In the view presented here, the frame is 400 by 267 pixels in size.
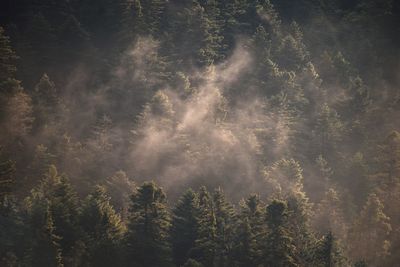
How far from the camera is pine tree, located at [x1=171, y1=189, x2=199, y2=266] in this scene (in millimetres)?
43475

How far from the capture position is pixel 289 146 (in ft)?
238

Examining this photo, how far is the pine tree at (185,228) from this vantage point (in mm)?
43475

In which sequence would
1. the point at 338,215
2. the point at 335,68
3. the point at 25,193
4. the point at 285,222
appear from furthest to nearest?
the point at 335,68, the point at 338,215, the point at 25,193, the point at 285,222

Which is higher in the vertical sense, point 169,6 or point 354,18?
point 354,18

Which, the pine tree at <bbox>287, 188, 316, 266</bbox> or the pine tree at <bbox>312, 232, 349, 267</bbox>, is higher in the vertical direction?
the pine tree at <bbox>287, 188, 316, 266</bbox>

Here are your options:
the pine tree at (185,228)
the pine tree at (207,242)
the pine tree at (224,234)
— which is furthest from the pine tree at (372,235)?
the pine tree at (185,228)

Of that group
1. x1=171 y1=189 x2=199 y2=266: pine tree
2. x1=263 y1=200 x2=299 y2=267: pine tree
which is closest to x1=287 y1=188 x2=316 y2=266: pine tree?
x1=263 y1=200 x2=299 y2=267: pine tree

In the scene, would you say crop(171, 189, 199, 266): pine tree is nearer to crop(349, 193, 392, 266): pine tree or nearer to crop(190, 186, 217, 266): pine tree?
crop(190, 186, 217, 266): pine tree

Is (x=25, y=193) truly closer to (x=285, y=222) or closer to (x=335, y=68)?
(x=285, y=222)

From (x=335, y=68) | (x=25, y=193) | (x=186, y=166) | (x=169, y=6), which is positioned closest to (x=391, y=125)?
(x=335, y=68)

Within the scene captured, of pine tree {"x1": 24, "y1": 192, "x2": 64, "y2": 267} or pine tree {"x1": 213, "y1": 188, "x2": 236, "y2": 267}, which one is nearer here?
pine tree {"x1": 24, "y1": 192, "x2": 64, "y2": 267}

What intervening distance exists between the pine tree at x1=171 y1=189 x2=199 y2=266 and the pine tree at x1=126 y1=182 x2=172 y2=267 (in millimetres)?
1960

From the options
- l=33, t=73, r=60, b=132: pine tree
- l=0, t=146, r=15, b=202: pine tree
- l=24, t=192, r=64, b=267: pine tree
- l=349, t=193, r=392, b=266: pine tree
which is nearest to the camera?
l=24, t=192, r=64, b=267: pine tree

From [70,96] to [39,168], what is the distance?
20328 mm
